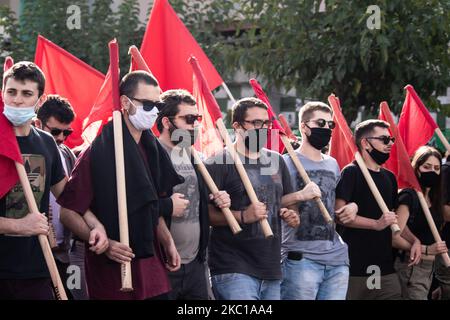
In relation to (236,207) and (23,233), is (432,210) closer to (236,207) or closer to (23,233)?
(236,207)

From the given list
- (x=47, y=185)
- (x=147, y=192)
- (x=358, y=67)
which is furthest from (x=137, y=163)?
(x=358, y=67)

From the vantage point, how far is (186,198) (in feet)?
19.9

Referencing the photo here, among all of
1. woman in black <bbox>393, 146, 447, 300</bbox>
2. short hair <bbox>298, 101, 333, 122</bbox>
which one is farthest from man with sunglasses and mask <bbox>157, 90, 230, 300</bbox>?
woman in black <bbox>393, 146, 447, 300</bbox>

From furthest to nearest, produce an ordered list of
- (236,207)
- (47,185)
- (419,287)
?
(419,287)
(236,207)
(47,185)

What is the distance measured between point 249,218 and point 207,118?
0.97m

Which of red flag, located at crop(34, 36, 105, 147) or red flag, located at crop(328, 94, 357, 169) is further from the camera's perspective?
red flag, located at crop(34, 36, 105, 147)

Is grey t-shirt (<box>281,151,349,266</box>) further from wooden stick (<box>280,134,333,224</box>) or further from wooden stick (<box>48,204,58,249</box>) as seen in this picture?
wooden stick (<box>48,204,58,249</box>)

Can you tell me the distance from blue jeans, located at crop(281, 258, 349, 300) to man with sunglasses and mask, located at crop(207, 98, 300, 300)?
1.39ft

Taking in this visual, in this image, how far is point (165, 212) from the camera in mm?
5645

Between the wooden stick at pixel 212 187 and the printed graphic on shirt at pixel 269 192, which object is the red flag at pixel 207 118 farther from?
the wooden stick at pixel 212 187

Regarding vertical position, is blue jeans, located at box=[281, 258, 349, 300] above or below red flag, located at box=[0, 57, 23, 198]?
below

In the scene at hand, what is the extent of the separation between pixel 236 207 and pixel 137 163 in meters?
1.22

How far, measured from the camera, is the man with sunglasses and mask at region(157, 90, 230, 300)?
5969mm

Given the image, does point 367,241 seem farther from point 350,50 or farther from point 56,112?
point 350,50
